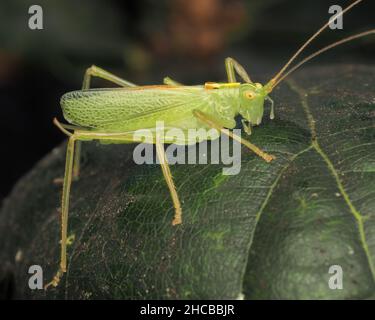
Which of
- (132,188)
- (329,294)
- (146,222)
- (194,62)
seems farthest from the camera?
(194,62)

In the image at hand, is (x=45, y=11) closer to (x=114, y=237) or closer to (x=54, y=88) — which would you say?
(x=54, y=88)

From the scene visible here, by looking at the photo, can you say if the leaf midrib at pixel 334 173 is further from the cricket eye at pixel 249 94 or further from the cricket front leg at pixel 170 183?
the cricket front leg at pixel 170 183

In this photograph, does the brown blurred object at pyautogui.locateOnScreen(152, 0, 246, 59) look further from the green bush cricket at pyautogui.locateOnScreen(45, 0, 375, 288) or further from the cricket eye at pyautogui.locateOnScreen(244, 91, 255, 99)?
the cricket eye at pyautogui.locateOnScreen(244, 91, 255, 99)

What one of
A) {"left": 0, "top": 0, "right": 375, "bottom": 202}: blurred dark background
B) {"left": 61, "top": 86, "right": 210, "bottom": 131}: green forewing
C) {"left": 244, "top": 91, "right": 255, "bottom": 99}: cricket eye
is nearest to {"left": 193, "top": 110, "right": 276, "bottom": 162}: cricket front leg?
{"left": 61, "top": 86, "right": 210, "bottom": 131}: green forewing

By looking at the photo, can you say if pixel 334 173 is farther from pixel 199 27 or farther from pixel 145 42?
pixel 145 42

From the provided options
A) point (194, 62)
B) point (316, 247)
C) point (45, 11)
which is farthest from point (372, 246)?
point (45, 11)

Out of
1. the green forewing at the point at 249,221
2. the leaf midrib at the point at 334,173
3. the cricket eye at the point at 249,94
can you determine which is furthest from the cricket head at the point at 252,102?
the leaf midrib at the point at 334,173
